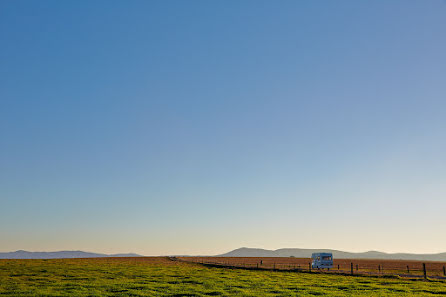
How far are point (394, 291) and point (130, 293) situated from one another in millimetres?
21031

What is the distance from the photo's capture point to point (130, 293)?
26.9 metres

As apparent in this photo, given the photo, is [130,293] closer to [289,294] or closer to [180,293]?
[180,293]

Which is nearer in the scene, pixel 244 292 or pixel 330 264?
pixel 244 292

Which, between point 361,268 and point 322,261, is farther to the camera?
point 361,268

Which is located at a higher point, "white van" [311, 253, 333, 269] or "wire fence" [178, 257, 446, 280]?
"white van" [311, 253, 333, 269]

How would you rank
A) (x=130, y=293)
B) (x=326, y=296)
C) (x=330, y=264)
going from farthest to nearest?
(x=330, y=264)
(x=130, y=293)
(x=326, y=296)

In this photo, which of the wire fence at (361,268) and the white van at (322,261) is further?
the white van at (322,261)

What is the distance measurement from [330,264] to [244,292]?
43.9m

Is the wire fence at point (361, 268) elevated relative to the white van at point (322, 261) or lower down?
lower down

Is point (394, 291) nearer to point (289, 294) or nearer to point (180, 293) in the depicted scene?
point (289, 294)

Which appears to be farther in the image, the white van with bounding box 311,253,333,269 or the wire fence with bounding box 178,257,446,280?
the white van with bounding box 311,253,333,269

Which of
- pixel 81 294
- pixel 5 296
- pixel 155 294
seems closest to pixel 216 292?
pixel 155 294

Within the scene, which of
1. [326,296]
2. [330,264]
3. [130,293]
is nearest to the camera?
[326,296]

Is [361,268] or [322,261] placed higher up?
[322,261]
